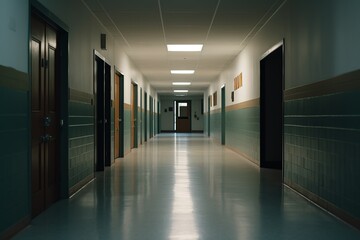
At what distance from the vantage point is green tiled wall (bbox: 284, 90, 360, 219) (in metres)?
4.17

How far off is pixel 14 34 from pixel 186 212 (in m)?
2.44

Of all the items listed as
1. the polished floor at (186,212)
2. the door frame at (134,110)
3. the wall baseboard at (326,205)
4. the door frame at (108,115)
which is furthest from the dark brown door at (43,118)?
the door frame at (134,110)

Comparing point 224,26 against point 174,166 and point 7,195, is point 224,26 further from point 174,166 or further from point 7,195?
point 7,195

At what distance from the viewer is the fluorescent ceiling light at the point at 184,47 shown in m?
10.8

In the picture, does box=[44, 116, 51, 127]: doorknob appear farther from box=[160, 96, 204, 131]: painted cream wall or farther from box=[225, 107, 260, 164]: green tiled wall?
box=[160, 96, 204, 131]: painted cream wall

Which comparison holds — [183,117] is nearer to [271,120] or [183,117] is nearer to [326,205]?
[271,120]

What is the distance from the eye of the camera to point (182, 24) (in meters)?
8.41

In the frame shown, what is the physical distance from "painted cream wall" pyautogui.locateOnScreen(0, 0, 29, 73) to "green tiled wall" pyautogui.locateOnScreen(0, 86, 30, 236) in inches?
10.2

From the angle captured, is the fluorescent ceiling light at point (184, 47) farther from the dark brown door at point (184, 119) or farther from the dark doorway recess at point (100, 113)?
the dark brown door at point (184, 119)

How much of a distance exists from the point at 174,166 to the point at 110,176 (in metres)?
1.84

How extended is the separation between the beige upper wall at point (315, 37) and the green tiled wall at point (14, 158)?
309 cm

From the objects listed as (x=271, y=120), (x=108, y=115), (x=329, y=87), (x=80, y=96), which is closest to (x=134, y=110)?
(x=108, y=115)

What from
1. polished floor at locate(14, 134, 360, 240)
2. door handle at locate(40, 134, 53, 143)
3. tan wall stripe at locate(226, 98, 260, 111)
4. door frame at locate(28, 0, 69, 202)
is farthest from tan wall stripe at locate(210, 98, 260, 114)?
door handle at locate(40, 134, 53, 143)

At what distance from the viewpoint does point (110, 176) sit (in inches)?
301
